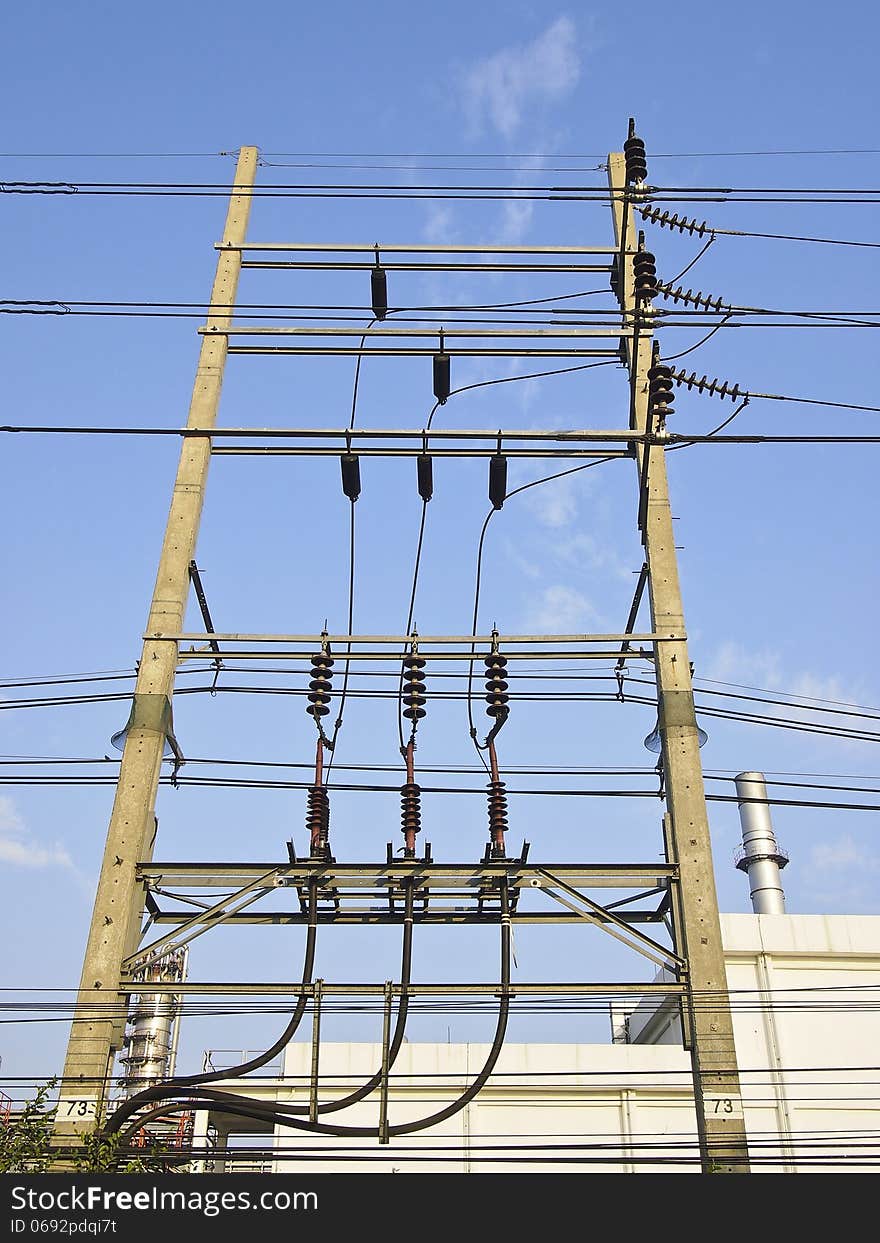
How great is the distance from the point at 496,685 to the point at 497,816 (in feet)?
4.39

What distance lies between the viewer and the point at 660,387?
38.1 ft

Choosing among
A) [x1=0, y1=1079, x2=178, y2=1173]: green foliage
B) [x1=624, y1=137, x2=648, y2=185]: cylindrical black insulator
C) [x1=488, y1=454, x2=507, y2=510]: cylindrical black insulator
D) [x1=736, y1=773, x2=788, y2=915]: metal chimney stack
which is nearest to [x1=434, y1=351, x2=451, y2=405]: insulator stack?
[x1=488, y1=454, x2=507, y2=510]: cylindrical black insulator

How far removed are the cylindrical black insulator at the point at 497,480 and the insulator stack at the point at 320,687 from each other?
2697 mm

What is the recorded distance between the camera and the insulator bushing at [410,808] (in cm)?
1048

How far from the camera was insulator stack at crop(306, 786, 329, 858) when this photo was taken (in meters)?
10.2

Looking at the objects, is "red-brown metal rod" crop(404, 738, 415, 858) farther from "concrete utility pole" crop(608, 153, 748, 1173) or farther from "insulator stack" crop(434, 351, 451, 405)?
"insulator stack" crop(434, 351, 451, 405)

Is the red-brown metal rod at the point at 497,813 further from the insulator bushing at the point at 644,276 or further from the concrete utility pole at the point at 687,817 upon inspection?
the insulator bushing at the point at 644,276

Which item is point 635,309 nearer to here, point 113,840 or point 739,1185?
point 113,840

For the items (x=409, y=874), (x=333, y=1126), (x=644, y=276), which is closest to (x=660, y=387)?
(x=644, y=276)

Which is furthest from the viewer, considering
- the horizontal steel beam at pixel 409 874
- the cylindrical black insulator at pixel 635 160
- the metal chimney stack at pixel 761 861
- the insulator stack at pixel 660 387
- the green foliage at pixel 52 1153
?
the metal chimney stack at pixel 761 861

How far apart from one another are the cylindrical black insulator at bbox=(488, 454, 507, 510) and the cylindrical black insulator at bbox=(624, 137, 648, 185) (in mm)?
3834

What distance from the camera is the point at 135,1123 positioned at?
29.1 feet

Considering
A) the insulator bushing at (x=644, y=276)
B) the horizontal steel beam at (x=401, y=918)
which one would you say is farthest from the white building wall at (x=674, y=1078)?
the insulator bushing at (x=644, y=276)

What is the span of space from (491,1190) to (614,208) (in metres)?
11.1
